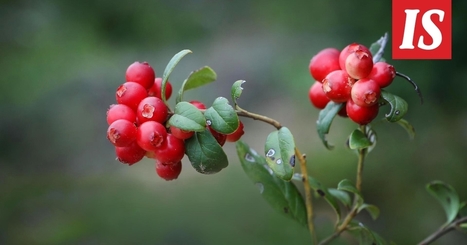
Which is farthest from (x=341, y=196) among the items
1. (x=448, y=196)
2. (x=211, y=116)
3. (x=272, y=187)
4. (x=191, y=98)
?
(x=191, y=98)

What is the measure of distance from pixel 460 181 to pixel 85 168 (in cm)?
159

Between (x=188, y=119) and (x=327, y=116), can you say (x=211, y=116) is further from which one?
(x=327, y=116)

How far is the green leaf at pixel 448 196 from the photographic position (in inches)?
32.2

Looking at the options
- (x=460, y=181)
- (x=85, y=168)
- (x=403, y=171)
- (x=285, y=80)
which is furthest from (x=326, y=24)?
(x=85, y=168)

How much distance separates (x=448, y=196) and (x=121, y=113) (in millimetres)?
629

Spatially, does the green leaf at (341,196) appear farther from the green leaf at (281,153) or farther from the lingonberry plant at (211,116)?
the green leaf at (281,153)

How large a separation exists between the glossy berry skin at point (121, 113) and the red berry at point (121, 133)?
0.01 m

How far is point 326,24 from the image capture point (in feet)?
6.46

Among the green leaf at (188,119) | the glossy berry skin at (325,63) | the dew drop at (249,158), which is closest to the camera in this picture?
the green leaf at (188,119)

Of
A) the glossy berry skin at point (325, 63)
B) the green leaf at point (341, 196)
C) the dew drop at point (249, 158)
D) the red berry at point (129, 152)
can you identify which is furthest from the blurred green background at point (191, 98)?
Result: the red berry at point (129, 152)

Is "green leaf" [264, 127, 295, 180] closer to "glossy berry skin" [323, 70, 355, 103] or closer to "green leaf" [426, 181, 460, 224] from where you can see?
"glossy berry skin" [323, 70, 355, 103]

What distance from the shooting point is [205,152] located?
1.75 feet

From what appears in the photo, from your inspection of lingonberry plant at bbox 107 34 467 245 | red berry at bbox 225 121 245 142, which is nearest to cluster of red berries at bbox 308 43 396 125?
lingonberry plant at bbox 107 34 467 245

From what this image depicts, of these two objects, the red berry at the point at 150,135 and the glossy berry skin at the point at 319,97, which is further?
the glossy berry skin at the point at 319,97
